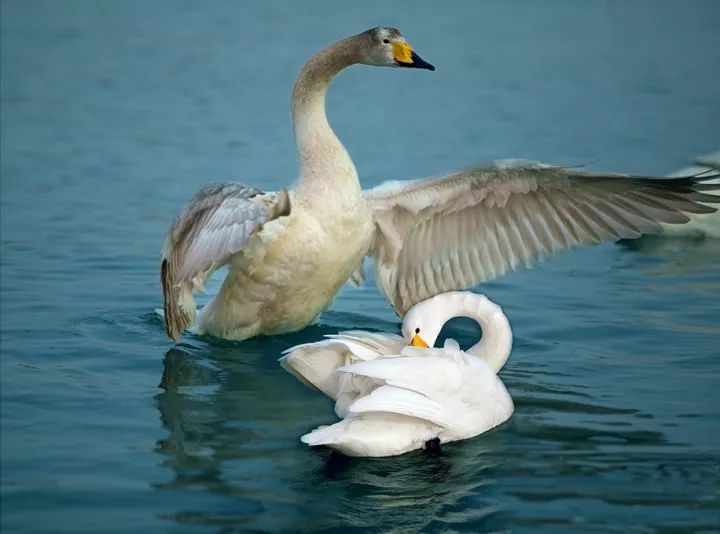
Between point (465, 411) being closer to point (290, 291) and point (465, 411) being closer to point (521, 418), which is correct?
point (521, 418)

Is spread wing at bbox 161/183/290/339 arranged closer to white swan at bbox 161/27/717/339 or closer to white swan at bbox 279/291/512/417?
white swan at bbox 161/27/717/339

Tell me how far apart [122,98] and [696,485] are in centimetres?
1045

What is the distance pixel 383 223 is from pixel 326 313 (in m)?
0.96

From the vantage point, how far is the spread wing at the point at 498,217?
23.7 feet

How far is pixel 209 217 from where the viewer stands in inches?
248

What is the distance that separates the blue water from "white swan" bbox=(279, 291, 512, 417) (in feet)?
0.74

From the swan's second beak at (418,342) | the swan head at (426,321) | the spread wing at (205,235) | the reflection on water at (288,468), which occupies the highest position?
the spread wing at (205,235)

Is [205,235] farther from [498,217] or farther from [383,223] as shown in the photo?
[498,217]

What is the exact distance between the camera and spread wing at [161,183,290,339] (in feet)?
19.6

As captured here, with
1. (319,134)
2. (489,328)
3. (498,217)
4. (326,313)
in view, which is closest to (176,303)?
(319,134)

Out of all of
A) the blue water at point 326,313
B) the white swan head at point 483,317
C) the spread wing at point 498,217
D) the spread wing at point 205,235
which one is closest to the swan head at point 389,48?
the spread wing at point 498,217

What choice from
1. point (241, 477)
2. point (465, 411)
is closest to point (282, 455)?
point (241, 477)

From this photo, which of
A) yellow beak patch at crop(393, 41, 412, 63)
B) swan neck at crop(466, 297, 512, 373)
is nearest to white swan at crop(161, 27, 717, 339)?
yellow beak patch at crop(393, 41, 412, 63)

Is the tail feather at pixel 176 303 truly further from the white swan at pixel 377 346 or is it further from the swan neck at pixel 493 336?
the swan neck at pixel 493 336
